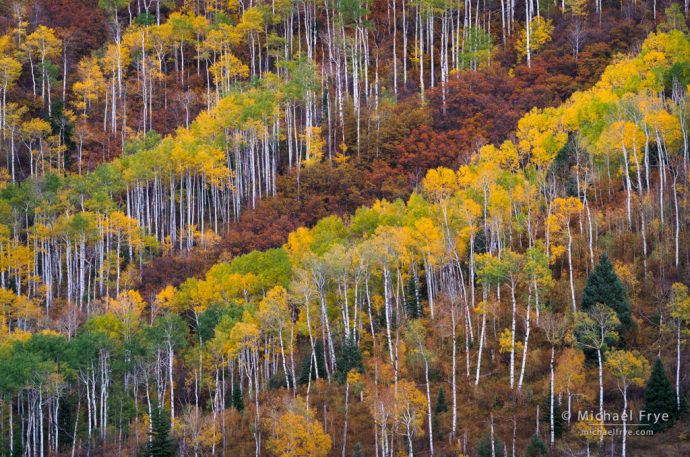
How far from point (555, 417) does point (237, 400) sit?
20.1m

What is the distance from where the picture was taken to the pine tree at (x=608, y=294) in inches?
1821

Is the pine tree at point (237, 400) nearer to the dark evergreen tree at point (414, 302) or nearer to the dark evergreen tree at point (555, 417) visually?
the dark evergreen tree at point (414, 302)

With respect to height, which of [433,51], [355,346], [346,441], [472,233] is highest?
[433,51]

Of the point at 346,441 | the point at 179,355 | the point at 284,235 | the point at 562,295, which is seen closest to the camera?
the point at 346,441

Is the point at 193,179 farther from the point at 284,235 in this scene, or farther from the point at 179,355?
the point at 179,355

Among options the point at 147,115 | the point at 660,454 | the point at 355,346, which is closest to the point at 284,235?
the point at 355,346

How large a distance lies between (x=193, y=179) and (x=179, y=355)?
2512cm

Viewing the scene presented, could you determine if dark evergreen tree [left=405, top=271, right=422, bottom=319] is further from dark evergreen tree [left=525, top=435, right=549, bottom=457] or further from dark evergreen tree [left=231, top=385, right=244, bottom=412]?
dark evergreen tree [left=525, top=435, right=549, bottom=457]

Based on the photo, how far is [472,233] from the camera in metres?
54.0

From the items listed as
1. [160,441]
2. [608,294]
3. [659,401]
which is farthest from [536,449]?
[160,441]

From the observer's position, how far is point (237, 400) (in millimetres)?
52562

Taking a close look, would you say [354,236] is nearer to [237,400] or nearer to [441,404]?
[237,400]

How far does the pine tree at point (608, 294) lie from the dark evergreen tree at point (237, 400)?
21.3m

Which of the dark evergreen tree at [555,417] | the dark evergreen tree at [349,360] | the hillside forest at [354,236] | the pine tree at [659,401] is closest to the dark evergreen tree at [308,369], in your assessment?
the hillside forest at [354,236]
